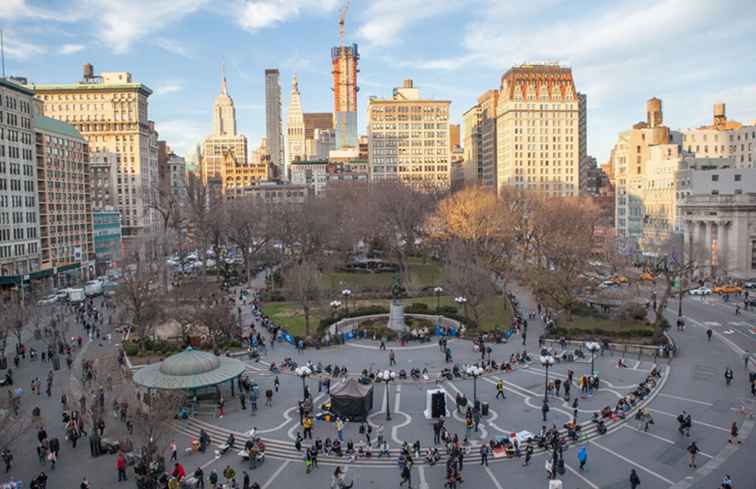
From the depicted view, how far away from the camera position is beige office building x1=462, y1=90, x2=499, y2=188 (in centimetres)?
15612

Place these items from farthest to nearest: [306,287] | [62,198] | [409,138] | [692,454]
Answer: [409,138] < [62,198] < [306,287] < [692,454]

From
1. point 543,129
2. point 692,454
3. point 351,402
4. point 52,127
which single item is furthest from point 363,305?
point 543,129

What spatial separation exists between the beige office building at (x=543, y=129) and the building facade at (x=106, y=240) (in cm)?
7902

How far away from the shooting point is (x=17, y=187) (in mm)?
69250

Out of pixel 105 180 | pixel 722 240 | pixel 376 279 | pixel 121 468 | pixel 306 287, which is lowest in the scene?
pixel 121 468

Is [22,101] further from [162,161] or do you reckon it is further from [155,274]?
[162,161]

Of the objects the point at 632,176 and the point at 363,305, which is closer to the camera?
the point at 363,305

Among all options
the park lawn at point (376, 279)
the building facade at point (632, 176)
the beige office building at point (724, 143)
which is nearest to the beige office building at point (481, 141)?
the building facade at point (632, 176)

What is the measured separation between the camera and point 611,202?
159500 millimetres

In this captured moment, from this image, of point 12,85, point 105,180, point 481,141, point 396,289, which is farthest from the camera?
point 481,141

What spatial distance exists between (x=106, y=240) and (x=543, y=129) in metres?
92.2

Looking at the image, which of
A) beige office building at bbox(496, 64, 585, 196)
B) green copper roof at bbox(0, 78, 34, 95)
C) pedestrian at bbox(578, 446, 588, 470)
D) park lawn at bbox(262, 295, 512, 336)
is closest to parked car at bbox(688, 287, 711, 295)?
park lawn at bbox(262, 295, 512, 336)

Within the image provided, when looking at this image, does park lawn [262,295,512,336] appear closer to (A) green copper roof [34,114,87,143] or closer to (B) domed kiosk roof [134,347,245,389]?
(B) domed kiosk roof [134,347,245,389]

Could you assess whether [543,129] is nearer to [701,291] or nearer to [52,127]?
[701,291]
